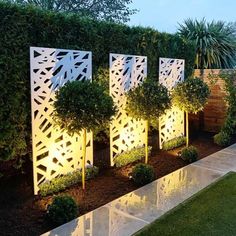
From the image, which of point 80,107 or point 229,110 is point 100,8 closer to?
point 229,110

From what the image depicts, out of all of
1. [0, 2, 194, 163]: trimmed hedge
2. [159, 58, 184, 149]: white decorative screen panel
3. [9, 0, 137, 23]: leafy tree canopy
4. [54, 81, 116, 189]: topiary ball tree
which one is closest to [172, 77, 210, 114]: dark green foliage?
[159, 58, 184, 149]: white decorative screen panel

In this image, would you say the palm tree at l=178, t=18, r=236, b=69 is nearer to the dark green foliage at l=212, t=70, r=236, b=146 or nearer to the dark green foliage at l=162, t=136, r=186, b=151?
the dark green foliage at l=212, t=70, r=236, b=146

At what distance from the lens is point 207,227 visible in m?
3.20

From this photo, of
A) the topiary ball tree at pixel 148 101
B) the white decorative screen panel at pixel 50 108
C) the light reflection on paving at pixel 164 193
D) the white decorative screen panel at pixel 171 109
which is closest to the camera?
the light reflection on paving at pixel 164 193

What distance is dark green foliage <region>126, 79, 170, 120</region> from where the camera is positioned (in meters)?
4.76

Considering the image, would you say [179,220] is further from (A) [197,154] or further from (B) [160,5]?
(B) [160,5]

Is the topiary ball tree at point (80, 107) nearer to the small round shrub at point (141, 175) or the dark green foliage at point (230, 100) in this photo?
the small round shrub at point (141, 175)

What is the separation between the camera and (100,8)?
13.8 meters

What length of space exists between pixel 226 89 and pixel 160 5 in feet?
56.2

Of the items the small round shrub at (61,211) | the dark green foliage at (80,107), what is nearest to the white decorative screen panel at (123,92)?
the dark green foliage at (80,107)

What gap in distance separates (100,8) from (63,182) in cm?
1136

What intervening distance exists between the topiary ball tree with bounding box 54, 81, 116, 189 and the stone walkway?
107 centimetres

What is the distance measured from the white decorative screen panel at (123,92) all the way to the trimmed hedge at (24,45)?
258mm

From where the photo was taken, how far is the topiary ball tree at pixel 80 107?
11.9 ft
